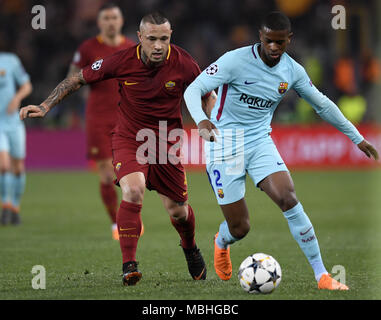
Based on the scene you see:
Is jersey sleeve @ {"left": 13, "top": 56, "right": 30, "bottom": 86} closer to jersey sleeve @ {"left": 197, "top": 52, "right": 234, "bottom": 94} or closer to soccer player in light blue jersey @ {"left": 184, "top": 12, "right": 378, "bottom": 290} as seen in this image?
soccer player in light blue jersey @ {"left": 184, "top": 12, "right": 378, "bottom": 290}

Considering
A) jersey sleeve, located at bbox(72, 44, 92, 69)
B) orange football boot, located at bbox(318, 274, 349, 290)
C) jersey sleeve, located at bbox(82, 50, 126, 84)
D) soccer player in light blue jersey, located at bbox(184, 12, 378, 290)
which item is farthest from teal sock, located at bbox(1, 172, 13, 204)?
orange football boot, located at bbox(318, 274, 349, 290)

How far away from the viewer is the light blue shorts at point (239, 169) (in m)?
6.23

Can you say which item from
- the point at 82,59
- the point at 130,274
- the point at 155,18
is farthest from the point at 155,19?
the point at 82,59

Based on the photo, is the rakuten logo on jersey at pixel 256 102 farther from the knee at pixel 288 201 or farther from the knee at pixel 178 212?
the knee at pixel 178 212

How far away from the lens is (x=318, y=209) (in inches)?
474

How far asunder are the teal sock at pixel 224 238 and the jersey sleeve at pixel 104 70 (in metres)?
1.60

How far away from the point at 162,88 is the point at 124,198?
99cm

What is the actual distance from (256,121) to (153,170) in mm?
974

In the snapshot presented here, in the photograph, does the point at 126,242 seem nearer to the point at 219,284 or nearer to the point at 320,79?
the point at 219,284

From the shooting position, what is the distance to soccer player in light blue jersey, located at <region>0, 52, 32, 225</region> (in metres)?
11.1

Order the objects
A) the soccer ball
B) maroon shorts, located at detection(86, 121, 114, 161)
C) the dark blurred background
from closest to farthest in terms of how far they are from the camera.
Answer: the soccer ball < maroon shorts, located at detection(86, 121, 114, 161) < the dark blurred background

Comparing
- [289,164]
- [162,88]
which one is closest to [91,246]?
[162,88]

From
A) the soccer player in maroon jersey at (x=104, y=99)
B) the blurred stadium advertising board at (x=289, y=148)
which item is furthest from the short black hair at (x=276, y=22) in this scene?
the blurred stadium advertising board at (x=289, y=148)

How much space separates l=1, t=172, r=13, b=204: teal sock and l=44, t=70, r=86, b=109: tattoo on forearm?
4815 mm
